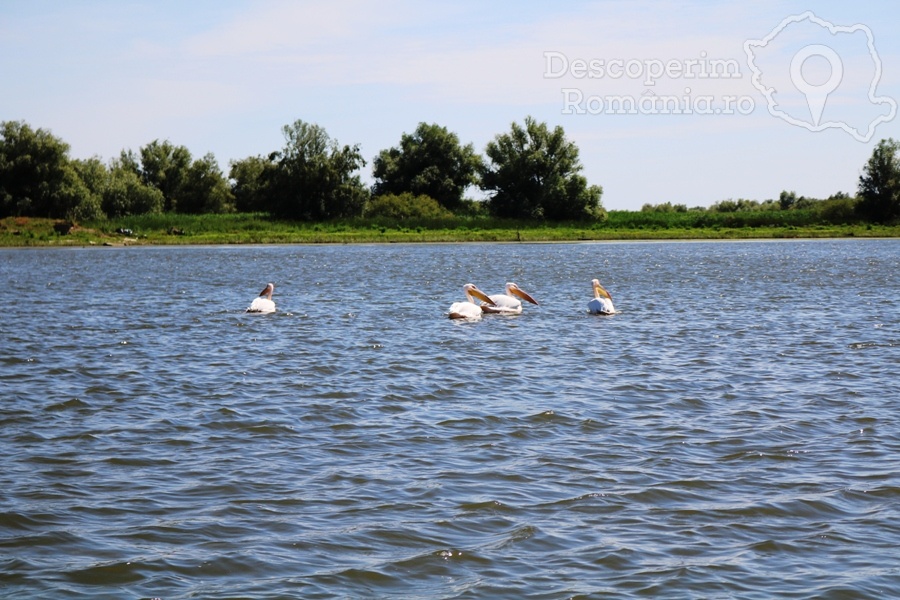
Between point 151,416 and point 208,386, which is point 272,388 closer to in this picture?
point 208,386

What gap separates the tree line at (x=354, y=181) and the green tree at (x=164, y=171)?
9323 mm

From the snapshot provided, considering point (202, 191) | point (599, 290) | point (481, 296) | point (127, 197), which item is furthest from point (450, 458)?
point (202, 191)

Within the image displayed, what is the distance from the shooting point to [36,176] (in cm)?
7706

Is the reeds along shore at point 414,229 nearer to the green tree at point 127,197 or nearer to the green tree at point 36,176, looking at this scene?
the green tree at point 36,176

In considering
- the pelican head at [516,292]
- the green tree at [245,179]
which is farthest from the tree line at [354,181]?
the pelican head at [516,292]

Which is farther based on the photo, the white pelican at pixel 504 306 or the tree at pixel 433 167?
the tree at pixel 433 167

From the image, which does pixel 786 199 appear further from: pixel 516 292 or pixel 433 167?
pixel 516 292

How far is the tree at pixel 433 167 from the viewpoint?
9150 centimetres

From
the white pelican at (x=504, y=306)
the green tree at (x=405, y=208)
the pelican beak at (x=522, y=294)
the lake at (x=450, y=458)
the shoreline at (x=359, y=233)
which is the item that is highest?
the green tree at (x=405, y=208)

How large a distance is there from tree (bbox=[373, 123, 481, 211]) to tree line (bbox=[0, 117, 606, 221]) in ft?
0.27

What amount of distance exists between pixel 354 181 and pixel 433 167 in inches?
323

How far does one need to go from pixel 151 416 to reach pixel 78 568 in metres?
4.91

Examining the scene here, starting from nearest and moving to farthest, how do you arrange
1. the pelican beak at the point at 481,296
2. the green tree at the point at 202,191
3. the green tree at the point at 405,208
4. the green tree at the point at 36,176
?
the pelican beak at the point at 481,296 → the green tree at the point at 36,176 → the green tree at the point at 405,208 → the green tree at the point at 202,191

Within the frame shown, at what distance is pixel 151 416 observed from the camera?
1177 cm
